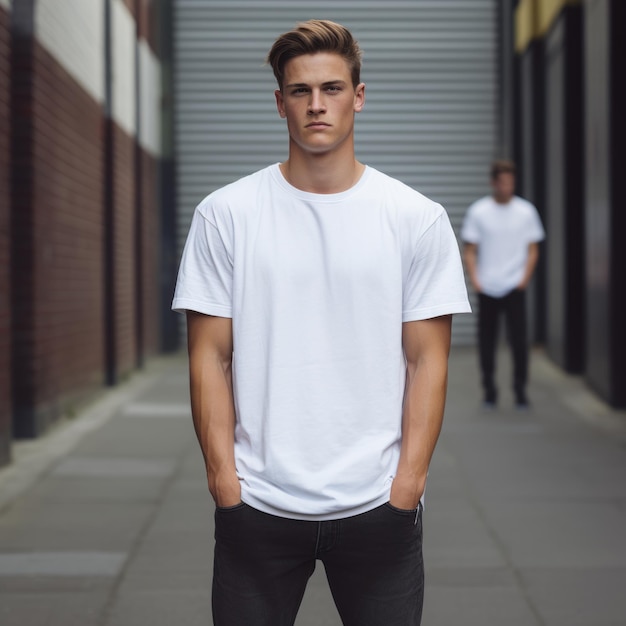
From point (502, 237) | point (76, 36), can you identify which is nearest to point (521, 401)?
point (502, 237)

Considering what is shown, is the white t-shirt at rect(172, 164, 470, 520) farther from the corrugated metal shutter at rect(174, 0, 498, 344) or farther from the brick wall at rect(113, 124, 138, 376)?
the corrugated metal shutter at rect(174, 0, 498, 344)

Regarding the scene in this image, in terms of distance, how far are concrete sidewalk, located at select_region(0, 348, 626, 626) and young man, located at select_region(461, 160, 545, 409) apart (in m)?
0.63

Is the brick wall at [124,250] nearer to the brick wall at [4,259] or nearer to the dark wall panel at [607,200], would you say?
the brick wall at [4,259]

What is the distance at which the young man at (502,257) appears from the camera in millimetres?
9609

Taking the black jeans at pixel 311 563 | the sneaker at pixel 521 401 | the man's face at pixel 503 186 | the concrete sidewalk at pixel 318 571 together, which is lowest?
the concrete sidewalk at pixel 318 571

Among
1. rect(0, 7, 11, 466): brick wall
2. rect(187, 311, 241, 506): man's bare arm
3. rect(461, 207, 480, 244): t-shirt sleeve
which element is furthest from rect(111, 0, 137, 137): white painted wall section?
rect(187, 311, 241, 506): man's bare arm

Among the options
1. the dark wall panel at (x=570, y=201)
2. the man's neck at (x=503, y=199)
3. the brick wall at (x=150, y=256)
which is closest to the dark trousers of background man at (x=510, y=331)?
the man's neck at (x=503, y=199)

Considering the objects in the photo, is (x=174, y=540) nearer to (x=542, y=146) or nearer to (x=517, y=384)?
(x=517, y=384)

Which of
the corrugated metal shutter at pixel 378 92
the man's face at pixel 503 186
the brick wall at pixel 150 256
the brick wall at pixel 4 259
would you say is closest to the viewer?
the brick wall at pixel 4 259

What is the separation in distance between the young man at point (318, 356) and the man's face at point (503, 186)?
7.27m

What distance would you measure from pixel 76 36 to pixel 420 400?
29.1 feet

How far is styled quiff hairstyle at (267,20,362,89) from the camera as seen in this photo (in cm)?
233

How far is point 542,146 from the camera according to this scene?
1527 cm

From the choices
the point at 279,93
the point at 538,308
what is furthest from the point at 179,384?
the point at 279,93
